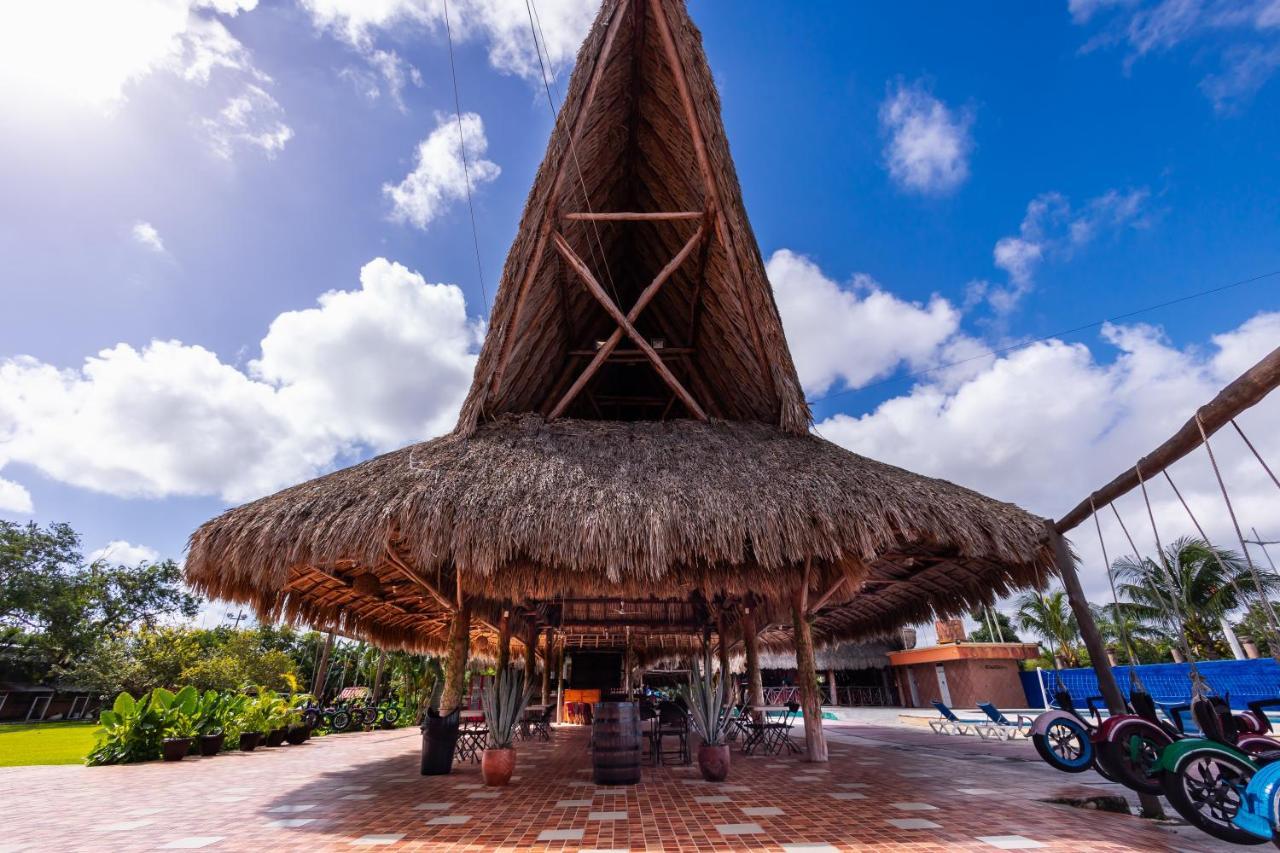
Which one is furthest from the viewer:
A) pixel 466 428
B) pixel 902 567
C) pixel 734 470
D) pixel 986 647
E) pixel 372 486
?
pixel 986 647

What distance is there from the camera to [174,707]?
7875 mm

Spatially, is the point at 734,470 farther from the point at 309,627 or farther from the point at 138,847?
the point at 309,627

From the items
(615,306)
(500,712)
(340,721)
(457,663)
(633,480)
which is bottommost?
(340,721)

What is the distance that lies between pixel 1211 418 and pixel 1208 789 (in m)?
2.18

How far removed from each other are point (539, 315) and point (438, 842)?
5936 millimetres

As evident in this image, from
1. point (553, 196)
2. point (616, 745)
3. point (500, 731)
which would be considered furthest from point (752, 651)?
point (553, 196)

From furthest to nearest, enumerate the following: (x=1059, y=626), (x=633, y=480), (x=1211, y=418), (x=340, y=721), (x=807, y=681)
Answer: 1. (x=1059, y=626)
2. (x=340, y=721)
3. (x=807, y=681)
4. (x=633, y=480)
5. (x=1211, y=418)

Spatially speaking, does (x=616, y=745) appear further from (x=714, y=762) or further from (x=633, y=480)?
(x=633, y=480)

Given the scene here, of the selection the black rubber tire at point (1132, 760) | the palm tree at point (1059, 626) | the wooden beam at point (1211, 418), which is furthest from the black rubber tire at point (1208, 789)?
the palm tree at point (1059, 626)

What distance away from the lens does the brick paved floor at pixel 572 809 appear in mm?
3359

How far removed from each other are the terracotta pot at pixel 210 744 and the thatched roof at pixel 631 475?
206cm

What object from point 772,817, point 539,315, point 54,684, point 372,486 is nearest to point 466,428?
point 372,486

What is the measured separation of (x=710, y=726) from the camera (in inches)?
211

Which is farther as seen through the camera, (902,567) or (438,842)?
(902,567)
